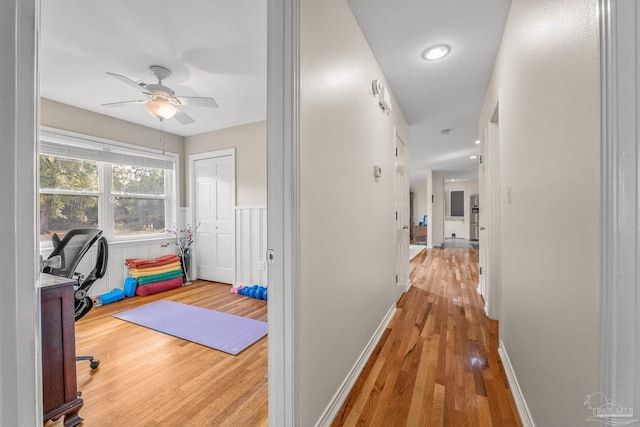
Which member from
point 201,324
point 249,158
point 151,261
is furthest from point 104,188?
point 201,324

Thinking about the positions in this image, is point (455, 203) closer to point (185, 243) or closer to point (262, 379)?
point (185, 243)

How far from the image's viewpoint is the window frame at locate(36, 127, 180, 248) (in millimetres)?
3205

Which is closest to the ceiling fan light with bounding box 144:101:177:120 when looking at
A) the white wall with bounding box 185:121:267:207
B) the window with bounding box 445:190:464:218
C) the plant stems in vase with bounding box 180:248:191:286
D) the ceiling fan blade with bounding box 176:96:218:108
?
the ceiling fan blade with bounding box 176:96:218:108

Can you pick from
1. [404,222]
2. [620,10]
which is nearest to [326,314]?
[620,10]

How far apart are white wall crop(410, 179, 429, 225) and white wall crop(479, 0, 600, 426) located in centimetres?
1047

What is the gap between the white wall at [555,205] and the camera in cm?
77

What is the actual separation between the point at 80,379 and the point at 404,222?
3488mm

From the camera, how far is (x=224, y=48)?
7.32 feet

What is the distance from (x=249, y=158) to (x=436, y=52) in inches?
111

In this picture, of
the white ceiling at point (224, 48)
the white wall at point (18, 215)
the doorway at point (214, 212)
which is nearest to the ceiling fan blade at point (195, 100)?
the white ceiling at point (224, 48)

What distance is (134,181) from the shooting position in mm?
4023

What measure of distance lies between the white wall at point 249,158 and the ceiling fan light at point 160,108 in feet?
5.01

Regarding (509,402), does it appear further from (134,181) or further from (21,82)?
(134,181)

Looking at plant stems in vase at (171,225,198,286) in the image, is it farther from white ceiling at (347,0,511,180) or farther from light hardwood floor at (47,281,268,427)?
white ceiling at (347,0,511,180)
